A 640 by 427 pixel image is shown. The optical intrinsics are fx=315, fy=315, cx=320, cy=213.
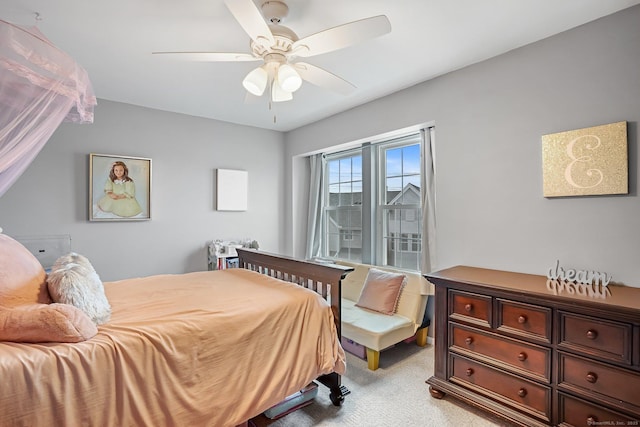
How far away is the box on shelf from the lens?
2.83 m

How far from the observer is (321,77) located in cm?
207

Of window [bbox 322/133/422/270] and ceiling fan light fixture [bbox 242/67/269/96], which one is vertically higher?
ceiling fan light fixture [bbox 242/67/269/96]

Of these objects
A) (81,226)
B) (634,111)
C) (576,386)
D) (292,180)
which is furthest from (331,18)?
(81,226)

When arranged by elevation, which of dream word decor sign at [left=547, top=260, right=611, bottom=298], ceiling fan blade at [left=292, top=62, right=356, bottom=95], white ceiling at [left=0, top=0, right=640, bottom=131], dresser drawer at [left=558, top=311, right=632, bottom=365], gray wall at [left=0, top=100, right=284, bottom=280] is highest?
white ceiling at [left=0, top=0, right=640, bottom=131]

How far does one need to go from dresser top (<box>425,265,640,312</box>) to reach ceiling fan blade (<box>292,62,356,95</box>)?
148 cm

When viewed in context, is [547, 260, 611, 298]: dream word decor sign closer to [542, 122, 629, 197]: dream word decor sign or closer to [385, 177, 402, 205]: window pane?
[542, 122, 629, 197]: dream word decor sign

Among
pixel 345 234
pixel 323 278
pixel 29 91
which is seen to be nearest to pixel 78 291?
pixel 29 91

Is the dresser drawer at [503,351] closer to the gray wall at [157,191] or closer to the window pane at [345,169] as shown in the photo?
the window pane at [345,169]

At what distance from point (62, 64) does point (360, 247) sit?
337 centimetres

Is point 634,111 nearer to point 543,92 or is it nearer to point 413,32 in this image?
point 543,92

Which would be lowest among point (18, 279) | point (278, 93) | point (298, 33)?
point (18, 279)

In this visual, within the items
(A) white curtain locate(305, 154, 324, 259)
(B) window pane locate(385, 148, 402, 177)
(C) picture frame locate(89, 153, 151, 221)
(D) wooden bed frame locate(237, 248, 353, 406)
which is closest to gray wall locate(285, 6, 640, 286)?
(B) window pane locate(385, 148, 402, 177)

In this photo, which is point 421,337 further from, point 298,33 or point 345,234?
point 298,33

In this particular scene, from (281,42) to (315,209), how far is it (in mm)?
3060
